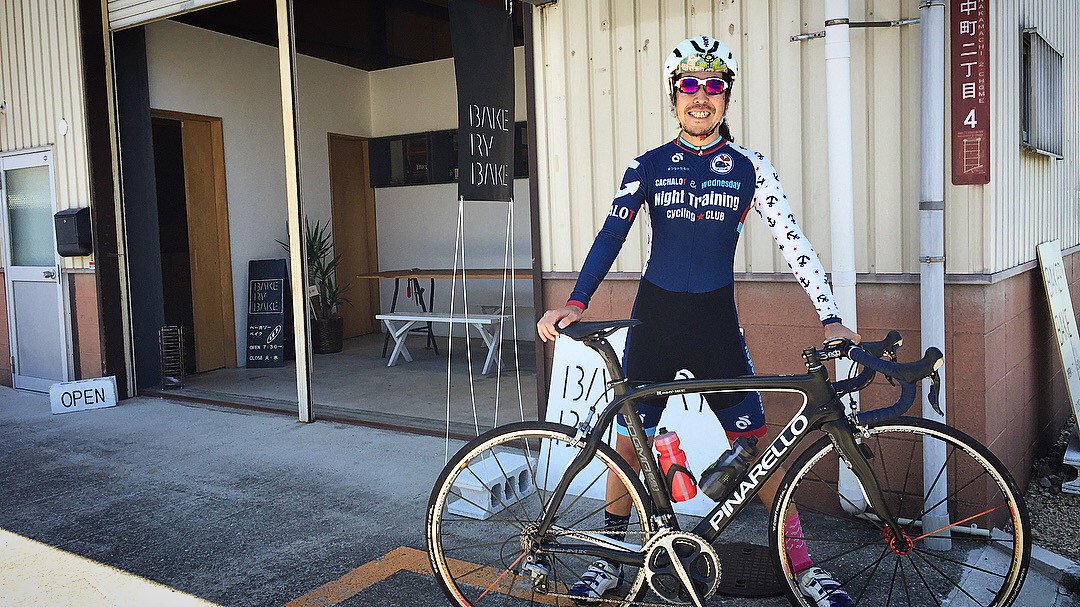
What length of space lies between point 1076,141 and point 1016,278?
205cm

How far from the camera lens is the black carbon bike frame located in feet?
7.74

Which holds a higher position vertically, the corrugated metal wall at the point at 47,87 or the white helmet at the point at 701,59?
the corrugated metal wall at the point at 47,87

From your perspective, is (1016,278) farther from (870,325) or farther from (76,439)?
(76,439)

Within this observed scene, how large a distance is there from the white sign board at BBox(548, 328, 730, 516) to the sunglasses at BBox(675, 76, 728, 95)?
128 cm

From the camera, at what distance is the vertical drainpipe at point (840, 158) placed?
323 centimetres

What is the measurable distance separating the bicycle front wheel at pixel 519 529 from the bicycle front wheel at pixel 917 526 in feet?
1.55

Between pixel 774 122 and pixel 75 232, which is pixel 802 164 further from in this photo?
pixel 75 232

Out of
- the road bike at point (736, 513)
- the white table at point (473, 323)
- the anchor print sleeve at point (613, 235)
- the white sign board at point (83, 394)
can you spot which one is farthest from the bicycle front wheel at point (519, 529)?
the white sign board at point (83, 394)

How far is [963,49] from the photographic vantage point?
3135 mm

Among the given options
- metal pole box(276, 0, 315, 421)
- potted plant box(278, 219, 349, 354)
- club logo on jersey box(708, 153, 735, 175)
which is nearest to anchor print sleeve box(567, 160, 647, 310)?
club logo on jersey box(708, 153, 735, 175)

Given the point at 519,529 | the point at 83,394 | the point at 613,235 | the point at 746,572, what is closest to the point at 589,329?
the point at 613,235

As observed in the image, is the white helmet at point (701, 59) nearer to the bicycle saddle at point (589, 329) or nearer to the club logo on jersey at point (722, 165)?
the club logo on jersey at point (722, 165)

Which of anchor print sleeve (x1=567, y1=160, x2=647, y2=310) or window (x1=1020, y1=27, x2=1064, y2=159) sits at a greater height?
window (x1=1020, y1=27, x2=1064, y2=159)

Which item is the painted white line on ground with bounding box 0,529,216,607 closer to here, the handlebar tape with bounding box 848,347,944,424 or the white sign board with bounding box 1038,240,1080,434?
the handlebar tape with bounding box 848,347,944,424
